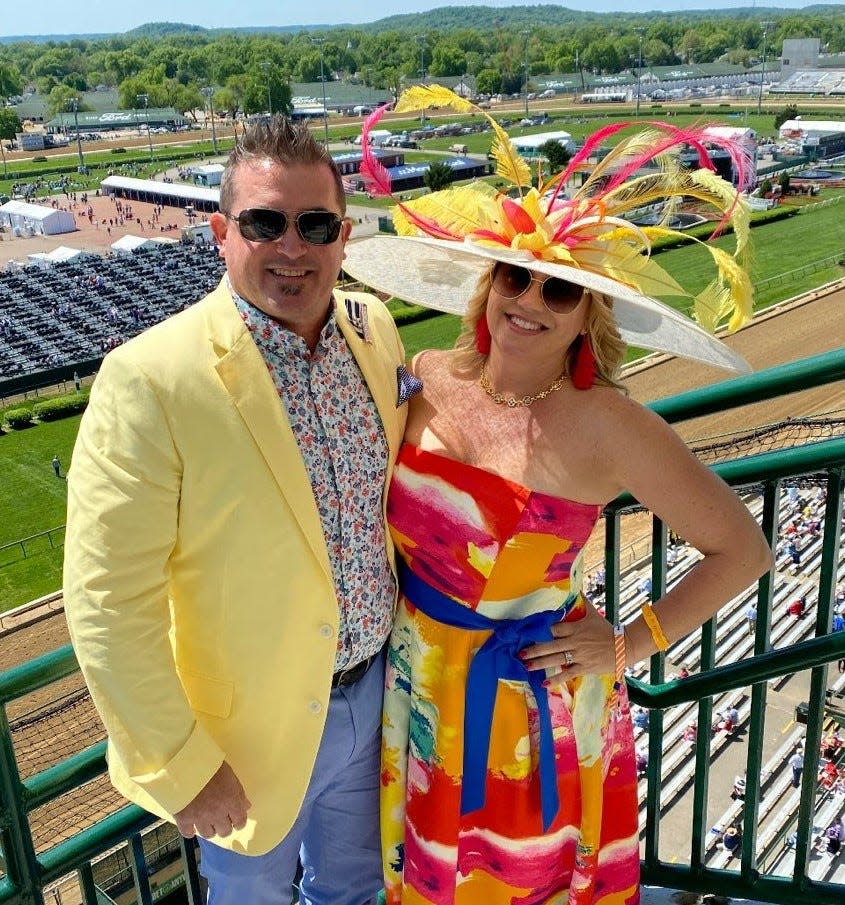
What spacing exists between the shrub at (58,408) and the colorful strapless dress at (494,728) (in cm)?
1900

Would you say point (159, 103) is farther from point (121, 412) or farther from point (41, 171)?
point (121, 412)

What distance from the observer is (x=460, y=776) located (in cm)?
202

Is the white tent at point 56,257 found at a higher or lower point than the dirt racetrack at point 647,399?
higher

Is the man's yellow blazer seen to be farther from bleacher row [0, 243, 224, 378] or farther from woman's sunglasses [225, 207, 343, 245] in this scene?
bleacher row [0, 243, 224, 378]

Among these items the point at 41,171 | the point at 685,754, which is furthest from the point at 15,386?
the point at 41,171

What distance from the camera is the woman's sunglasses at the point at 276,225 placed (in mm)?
1780

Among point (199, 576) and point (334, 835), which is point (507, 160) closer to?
point (199, 576)

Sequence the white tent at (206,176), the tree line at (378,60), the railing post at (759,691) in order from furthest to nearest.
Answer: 1. the tree line at (378,60)
2. the white tent at (206,176)
3. the railing post at (759,691)

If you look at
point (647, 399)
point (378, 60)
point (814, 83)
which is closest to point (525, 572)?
point (647, 399)

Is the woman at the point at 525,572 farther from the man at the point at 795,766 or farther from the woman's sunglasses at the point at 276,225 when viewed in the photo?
the man at the point at 795,766

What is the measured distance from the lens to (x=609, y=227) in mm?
1927

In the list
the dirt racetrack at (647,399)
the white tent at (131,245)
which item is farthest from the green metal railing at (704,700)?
the white tent at (131,245)

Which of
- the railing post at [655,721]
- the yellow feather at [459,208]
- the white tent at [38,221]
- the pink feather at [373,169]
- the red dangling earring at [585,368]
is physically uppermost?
the pink feather at [373,169]

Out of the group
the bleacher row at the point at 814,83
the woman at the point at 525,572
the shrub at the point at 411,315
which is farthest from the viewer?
the bleacher row at the point at 814,83
